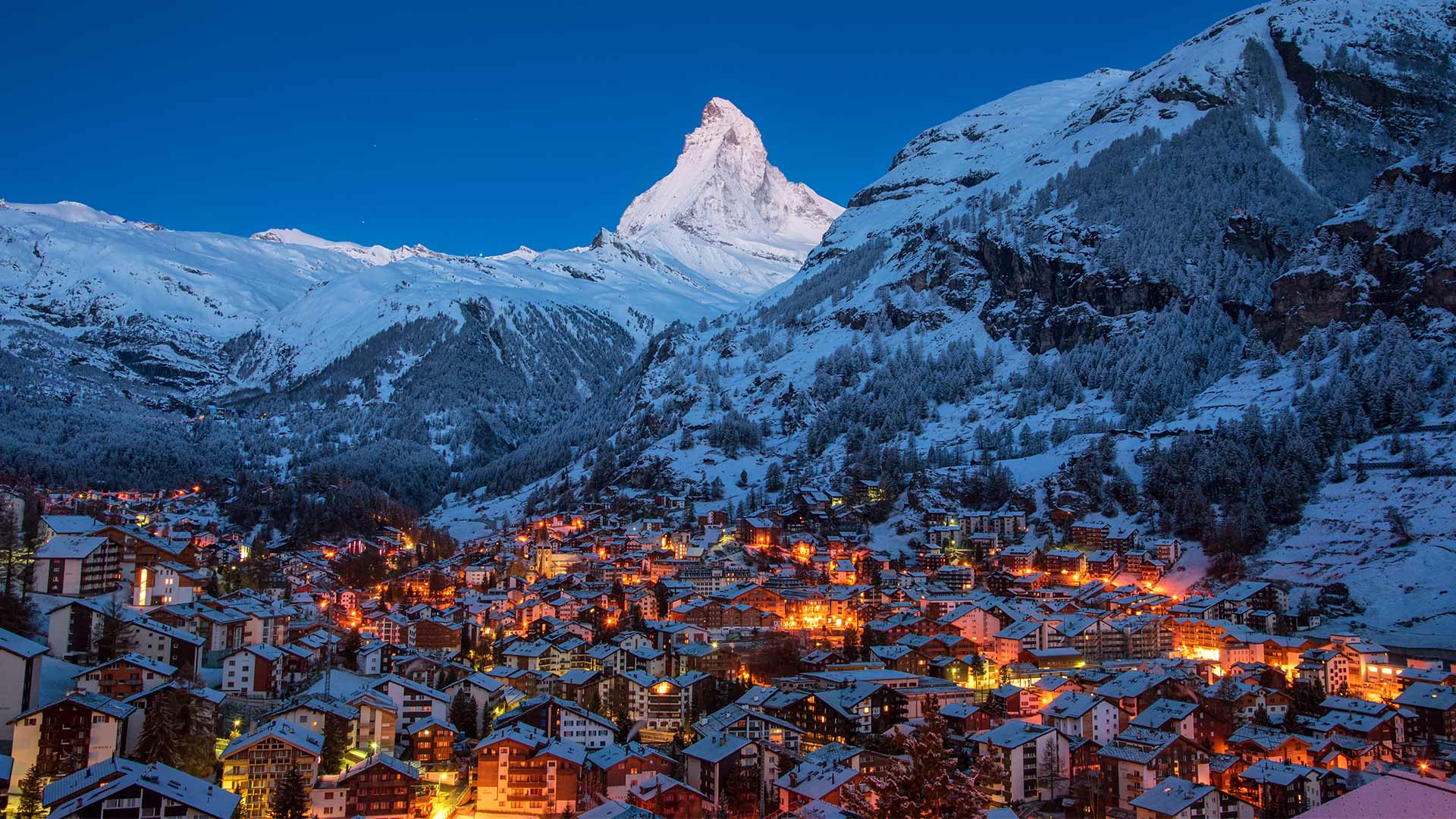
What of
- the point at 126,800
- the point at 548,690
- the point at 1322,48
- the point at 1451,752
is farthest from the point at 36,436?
the point at 1322,48

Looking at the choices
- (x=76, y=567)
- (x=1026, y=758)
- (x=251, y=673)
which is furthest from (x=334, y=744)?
(x=1026, y=758)

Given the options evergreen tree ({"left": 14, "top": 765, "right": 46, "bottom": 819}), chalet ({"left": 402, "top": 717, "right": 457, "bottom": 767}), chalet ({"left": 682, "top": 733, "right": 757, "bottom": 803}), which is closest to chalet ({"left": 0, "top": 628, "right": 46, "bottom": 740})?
evergreen tree ({"left": 14, "top": 765, "right": 46, "bottom": 819})

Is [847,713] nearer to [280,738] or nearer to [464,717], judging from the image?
[464,717]

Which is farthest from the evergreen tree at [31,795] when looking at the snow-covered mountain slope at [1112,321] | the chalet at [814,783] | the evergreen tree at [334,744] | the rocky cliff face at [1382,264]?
the rocky cliff face at [1382,264]

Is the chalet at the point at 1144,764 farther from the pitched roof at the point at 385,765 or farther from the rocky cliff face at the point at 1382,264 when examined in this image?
the rocky cliff face at the point at 1382,264

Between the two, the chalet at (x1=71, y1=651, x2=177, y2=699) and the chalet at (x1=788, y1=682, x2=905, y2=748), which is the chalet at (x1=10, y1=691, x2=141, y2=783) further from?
the chalet at (x1=788, y1=682, x2=905, y2=748)

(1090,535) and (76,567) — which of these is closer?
(76,567)
